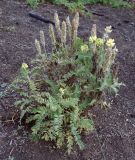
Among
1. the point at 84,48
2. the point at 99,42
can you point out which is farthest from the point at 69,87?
the point at 99,42

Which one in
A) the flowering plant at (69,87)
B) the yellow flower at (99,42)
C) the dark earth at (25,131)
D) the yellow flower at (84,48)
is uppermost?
the yellow flower at (99,42)

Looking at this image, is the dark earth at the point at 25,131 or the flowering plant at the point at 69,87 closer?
the flowering plant at the point at 69,87

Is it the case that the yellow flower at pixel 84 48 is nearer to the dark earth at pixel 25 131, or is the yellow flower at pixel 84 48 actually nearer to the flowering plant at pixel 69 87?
Result: the flowering plant at pixel 69 87

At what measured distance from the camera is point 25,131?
4141mm

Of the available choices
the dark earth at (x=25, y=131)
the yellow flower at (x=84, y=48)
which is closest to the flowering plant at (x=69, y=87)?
the yellow flower at (x=84, y=48)

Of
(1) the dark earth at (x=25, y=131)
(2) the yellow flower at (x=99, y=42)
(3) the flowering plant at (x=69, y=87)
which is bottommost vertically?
(1) the dark earth at (x=25, y=131)

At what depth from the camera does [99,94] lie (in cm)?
404

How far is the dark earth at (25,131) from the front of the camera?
13.2ft

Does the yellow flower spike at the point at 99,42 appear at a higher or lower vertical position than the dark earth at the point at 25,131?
higher

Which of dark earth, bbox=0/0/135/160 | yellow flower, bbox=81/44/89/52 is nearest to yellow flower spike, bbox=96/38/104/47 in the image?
yellow flower, bbox=81/44/89/52

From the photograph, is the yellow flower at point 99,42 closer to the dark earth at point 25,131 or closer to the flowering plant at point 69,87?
the flowering plant at point 69,87

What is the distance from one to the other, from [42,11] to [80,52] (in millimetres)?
3481

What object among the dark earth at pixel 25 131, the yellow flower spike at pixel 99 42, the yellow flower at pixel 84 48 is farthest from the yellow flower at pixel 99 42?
the dark earth at pixel 25 131

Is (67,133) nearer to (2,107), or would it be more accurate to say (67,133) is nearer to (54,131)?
→ (54,131)
